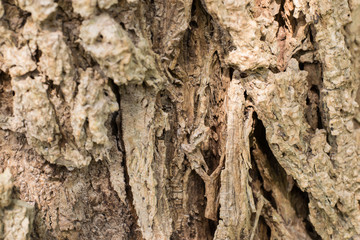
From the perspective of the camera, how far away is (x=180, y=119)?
1116mm

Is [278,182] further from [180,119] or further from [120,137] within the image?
[120,137]

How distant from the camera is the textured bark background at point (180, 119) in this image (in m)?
0.92

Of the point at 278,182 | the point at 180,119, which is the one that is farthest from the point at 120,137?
the point at 278,182

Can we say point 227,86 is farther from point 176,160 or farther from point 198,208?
point 198,208

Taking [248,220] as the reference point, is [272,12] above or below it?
above

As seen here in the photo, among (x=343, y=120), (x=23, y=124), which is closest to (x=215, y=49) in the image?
(x=343, y=120)

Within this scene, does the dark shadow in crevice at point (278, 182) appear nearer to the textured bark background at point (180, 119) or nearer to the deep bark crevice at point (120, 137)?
the textured bark background at point (180, 119)

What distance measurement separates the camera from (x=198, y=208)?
3.82 feet

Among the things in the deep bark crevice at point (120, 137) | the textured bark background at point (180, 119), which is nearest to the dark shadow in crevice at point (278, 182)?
the textured bark background at point (180, 119)

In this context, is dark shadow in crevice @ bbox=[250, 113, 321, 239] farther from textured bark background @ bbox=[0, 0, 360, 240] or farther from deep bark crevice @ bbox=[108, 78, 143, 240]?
deep bark crevice @ bbox=[108, 78, 143, 240]

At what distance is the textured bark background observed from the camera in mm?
925

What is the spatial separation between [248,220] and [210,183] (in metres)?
0.16

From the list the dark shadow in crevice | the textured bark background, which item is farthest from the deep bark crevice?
the dark shadow in crevice

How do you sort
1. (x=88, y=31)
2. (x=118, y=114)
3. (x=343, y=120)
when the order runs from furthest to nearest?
(x=343, y=120) < (x=118, y=114) < (x=88, y=31)
